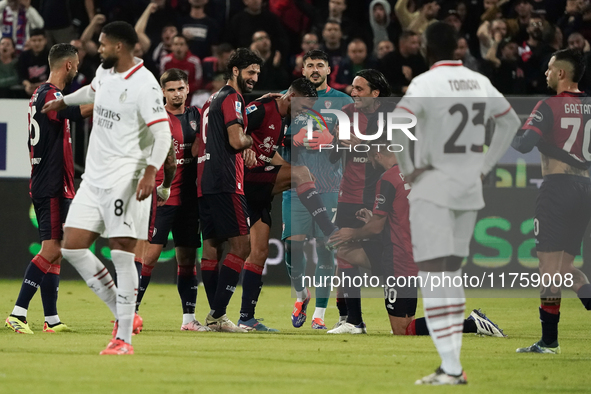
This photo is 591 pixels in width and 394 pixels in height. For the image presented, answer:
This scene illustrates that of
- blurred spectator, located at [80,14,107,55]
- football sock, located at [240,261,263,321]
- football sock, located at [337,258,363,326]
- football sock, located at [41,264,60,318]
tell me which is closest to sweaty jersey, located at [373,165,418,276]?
football sock, located at [337,258,363,326]

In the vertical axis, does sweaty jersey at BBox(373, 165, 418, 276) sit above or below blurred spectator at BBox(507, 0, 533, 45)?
below

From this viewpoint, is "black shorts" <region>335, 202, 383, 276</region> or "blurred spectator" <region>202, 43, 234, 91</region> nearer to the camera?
"black shorts" <region>335, 202, 383, 276</region>

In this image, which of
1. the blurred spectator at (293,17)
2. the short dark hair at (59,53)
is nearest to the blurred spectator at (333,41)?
the blurred spectator at (293,17)

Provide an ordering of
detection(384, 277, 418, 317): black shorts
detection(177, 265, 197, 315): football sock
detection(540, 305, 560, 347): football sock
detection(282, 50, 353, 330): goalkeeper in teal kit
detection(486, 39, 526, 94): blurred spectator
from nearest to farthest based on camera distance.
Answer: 1. detection(540, 305, 560, 347): football sock
2. detection(384, 277, 418, 317): black shorts
3. detection(177, 265, 197, 315): football sock
4. detection(282, 50, 353, 330): goalkeeper in teal kit
5. detection(486, 39, 526, 94): blurred spectator

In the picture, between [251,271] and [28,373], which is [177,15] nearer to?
[251,271]

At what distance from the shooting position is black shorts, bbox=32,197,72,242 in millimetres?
8195

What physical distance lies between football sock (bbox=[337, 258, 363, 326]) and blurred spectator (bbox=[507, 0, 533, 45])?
8.29 m

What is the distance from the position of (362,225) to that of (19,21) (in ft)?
29.2

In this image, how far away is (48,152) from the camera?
326 inches

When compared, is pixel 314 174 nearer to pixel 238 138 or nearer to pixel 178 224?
pixel 178 224

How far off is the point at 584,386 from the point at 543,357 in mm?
1363

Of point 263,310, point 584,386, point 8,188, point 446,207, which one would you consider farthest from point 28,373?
point 8,188

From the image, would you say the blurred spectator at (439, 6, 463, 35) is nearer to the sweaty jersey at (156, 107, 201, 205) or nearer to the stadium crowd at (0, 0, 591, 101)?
the stadium crowd at (0, 0, 591, 101)

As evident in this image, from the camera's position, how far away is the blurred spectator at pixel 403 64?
14461 mm
